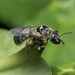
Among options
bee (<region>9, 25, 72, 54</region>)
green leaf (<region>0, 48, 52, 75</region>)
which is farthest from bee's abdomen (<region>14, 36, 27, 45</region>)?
green leaf (<region>0, 48, 52, 75</region>)

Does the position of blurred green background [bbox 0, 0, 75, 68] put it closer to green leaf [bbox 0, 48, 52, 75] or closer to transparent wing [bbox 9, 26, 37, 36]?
transparent wing [bbox 9, 26, 37, 36]

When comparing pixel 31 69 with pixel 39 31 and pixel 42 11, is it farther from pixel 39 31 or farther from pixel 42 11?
pixel 42 11

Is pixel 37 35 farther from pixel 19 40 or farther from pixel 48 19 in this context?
pixel 48 19

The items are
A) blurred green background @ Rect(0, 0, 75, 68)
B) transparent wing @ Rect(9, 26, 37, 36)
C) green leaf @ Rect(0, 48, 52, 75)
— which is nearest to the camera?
green leaf @ Rect(0, 48, 52, 75)

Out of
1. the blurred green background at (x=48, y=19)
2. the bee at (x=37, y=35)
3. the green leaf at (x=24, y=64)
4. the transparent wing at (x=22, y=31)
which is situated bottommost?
the green leaf at (x=24, y=64)

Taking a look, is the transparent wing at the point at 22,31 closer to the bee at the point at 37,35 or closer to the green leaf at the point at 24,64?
the bee at the point at 37,35

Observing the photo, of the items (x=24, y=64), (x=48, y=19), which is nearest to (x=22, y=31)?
(x=24, y=64)

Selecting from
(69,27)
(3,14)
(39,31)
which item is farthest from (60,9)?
(39,31)

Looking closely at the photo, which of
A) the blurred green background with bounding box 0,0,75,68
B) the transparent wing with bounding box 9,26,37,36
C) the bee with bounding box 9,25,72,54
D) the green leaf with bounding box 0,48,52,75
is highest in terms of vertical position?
the blurred green background with bounding box 0,0,75,68

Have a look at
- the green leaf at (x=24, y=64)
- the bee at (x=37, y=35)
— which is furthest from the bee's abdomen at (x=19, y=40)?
the green leaf at (x=24, y=64)
